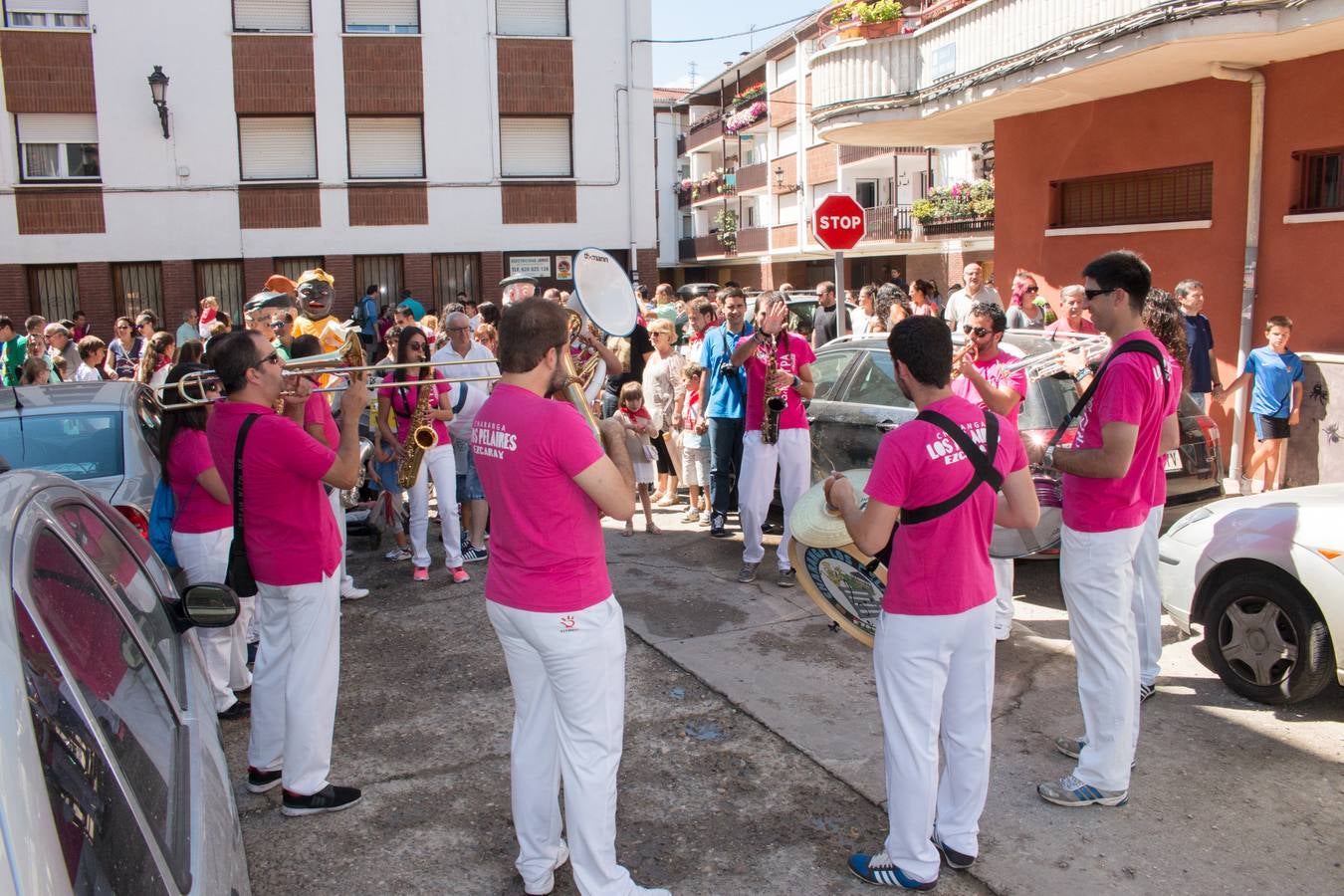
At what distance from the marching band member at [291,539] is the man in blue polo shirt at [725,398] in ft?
13.2

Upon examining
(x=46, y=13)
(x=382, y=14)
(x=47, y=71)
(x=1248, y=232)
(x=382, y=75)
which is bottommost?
(x=1248, y=232)

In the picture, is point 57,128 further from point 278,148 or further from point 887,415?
point 887,415

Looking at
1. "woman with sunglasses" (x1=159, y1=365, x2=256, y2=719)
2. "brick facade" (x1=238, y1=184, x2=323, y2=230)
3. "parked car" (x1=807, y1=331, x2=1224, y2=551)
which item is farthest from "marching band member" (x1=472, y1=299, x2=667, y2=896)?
"brick facade" (x1=238, y1=184, x2=323, y2=230)

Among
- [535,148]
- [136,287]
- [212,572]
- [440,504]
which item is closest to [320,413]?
[212,572]

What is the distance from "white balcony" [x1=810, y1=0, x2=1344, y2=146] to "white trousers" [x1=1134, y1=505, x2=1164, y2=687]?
519cm

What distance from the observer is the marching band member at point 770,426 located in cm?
684

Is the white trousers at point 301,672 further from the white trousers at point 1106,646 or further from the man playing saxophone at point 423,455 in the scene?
the man playing saxophone at point 423,455

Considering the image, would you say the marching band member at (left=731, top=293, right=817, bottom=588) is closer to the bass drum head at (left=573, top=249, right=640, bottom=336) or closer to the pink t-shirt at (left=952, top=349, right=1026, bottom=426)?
the pink t-shirt at (left=952, top=349, right=1026, bottom=426)

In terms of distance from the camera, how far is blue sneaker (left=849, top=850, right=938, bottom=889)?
3439mm

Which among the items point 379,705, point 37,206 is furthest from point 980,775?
point 37,206

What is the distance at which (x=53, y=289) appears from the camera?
21.5 m

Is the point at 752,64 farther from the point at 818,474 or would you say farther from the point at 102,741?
the point at 102,741

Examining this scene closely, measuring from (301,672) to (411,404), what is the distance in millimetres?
3838

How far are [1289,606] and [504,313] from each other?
3659 millimetres
